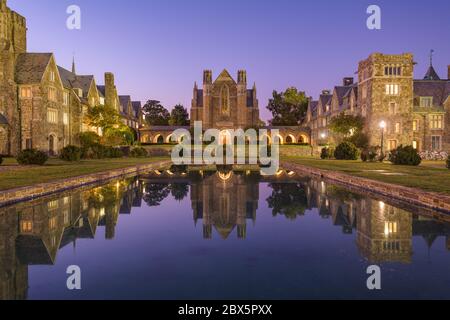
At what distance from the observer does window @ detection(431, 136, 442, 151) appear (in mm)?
50719

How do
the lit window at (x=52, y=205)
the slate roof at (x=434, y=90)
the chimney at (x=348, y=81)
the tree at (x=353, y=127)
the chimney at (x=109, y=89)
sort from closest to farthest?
the lit window at (x=52, y=205) → the tree at (x=353, y=127) → the slate roof at (x=434, y=90) → the chimney at (x=109, y=89) → the chimney at (x=348, y=81)

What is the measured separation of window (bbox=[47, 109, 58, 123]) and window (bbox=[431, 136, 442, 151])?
50798 mm

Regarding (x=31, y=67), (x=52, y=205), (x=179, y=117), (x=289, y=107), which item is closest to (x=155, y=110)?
(x=179, y=117)

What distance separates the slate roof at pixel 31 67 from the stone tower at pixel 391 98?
1597 inches

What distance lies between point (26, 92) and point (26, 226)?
3763 cm

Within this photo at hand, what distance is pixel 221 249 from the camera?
24.0 ft

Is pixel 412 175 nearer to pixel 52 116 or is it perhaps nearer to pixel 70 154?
pixel 70 154

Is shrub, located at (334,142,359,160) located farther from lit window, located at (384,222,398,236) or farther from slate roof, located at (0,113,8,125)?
slate roof, located at (0,113,8,125)

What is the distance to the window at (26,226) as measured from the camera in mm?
8337

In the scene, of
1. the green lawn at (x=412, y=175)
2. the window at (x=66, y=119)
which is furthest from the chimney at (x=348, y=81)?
the window at (x=66, y=119)

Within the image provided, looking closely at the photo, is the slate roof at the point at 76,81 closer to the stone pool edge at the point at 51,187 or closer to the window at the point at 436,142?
the stone pool edge at the point at 51,187
